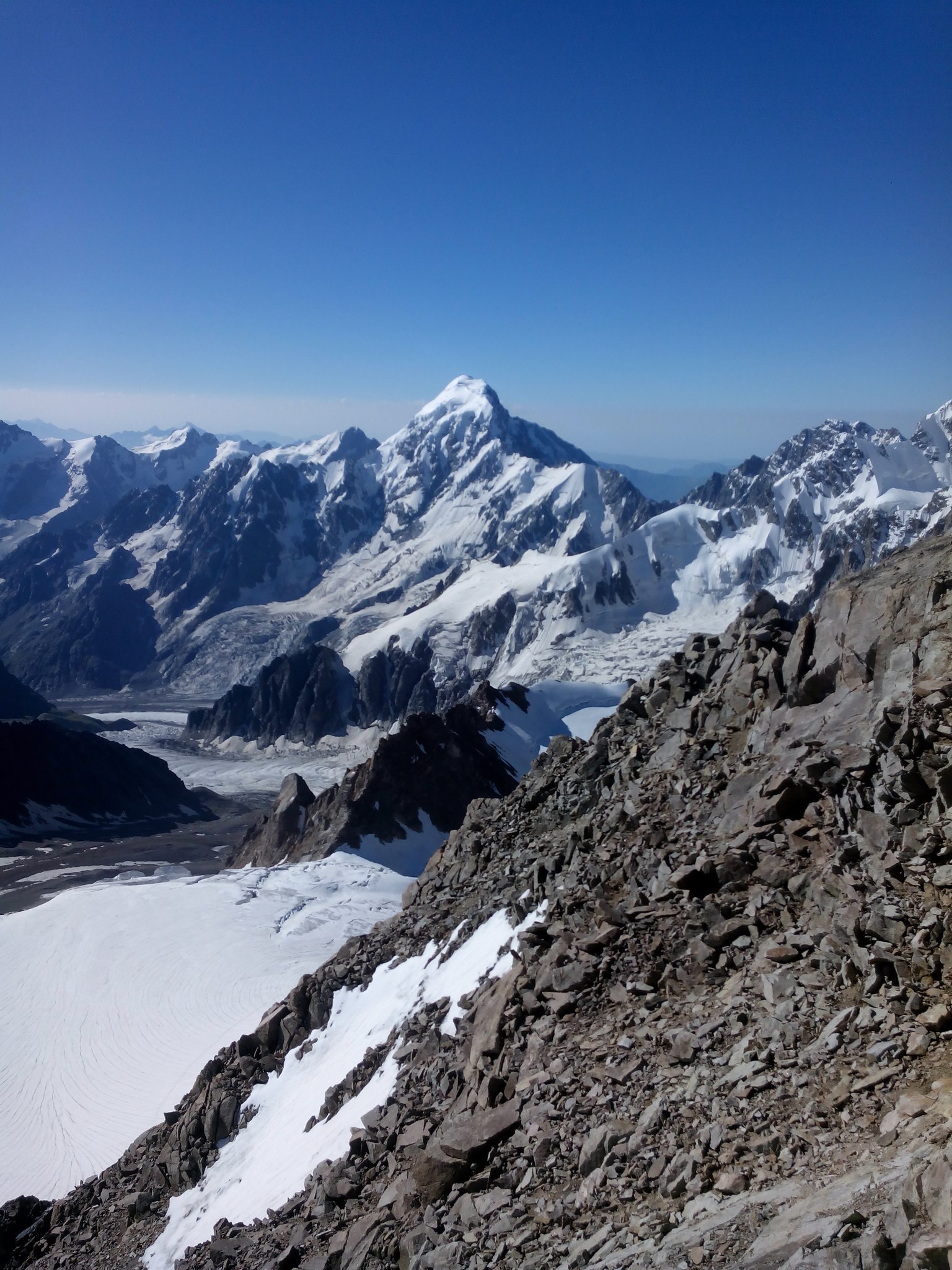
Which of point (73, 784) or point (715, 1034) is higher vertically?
point (715, 1034)

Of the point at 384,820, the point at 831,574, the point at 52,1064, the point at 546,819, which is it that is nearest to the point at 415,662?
the point at 831,574

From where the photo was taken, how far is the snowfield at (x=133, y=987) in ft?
108

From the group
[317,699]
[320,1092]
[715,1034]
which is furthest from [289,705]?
[715,1034]

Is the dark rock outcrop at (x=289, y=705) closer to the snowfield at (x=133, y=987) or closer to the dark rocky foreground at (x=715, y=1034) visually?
the snowfield at (x=133, y=987)

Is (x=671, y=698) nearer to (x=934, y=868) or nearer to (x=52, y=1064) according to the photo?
(x=934, y=868)

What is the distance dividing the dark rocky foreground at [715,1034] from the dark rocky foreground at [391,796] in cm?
4851

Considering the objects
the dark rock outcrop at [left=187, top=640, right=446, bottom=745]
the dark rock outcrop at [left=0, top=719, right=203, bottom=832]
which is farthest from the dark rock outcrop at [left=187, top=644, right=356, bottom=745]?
the dark rock outcrop at [left=0, top=719, right=203, bottom=832]

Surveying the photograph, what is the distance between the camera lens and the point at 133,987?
140 feet

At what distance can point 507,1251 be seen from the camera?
408 inches

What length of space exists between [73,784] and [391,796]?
67.3m

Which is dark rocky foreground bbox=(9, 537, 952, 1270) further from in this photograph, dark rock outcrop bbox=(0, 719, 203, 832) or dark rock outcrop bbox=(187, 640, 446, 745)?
dark rock outcrop bbox=(187, 640, 446, 745)

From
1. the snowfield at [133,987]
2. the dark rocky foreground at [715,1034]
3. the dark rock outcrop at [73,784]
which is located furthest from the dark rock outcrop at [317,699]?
the dark rocky foreground at [715,1034]

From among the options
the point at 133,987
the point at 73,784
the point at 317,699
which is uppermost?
the point at 133,987

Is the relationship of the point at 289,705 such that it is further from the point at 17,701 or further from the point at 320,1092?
the point at 320,1092
